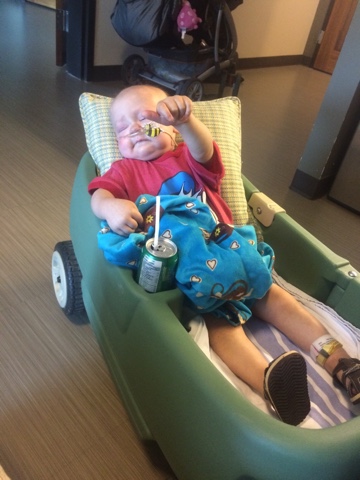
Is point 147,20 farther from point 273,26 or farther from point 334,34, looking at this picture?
point 334,34

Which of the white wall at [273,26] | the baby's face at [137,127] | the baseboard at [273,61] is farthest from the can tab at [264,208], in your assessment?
the baseboard at [273,61]

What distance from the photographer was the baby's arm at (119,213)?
3.05ft

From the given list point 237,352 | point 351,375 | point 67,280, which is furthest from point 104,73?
point 351,375

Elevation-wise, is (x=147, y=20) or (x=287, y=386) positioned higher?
(x=147, y=20)

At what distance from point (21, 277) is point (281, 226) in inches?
33.4

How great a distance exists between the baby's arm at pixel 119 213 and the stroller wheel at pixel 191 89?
2.03m

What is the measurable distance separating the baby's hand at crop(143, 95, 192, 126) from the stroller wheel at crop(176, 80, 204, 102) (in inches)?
78.2

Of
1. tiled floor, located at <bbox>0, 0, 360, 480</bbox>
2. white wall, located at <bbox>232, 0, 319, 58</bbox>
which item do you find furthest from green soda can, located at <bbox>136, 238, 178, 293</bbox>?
white wall, located at <bbox>232, 0, 319, 58</bbox>

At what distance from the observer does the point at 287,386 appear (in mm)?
818

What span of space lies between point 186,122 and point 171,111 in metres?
0.08

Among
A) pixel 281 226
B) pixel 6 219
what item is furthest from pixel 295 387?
pixel 6 219

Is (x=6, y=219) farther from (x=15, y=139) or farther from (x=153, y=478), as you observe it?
(x=153, y=478)

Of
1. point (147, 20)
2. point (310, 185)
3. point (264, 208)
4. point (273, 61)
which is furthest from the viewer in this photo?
point (273, 61)

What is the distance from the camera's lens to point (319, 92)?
4008 mm
